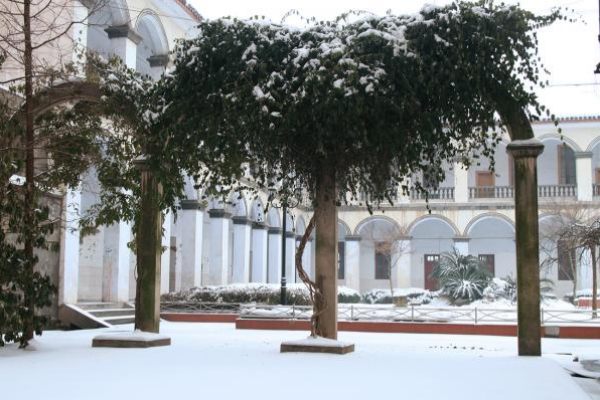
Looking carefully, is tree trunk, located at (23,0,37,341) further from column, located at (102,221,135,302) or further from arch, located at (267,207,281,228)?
arch, located at (267,207,281,228)

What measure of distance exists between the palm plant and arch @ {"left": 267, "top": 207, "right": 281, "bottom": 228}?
10.9 meters

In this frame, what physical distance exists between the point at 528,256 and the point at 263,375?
13.1 ft

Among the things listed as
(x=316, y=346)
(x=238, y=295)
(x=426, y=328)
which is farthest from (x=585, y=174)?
(x=316, y=346)

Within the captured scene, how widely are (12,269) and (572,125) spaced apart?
27850 mm

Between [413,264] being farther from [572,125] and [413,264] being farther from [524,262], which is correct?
[524,262]

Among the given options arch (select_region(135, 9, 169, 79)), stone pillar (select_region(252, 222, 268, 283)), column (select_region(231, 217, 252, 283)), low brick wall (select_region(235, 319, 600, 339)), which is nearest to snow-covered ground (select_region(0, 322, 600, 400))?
low brick wall (select_region(235, 319, 600, 339))

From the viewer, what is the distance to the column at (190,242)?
2348 cm

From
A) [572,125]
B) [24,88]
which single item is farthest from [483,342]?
[572,125]

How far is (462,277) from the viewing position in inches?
870

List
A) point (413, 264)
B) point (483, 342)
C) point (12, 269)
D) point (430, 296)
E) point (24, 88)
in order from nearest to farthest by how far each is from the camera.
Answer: point (12, 269) → point (24, 88) → point (483, 342) → point (430, 296) → point (413, 264)

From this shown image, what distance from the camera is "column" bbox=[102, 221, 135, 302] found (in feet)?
61.7

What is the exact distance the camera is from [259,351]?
970 centimetres

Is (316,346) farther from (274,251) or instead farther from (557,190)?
(557,190)

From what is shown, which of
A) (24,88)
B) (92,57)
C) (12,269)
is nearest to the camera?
(12,269)
